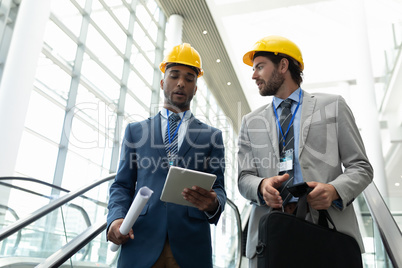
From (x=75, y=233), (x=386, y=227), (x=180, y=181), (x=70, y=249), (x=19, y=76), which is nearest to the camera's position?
(x=180, y=181)

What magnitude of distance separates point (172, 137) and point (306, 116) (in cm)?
83

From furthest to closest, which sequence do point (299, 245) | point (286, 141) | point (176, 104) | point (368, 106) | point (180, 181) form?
point (368, 106)
point (176, 104)
point (286, 141)
point (180, 181)
point (299, 245)

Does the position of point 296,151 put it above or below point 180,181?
above

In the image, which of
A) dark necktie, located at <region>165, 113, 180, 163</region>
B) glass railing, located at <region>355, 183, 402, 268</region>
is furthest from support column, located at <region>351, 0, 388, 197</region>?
dark necktie, located at <region>165, 113, 180, 163</region>

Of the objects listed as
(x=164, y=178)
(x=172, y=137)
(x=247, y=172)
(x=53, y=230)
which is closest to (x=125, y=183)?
(x=164, y=178)

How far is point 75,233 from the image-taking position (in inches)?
169

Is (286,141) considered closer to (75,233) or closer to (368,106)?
(75,233)

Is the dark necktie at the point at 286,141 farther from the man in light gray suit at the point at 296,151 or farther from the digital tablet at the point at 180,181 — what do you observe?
the digital tablet at the point at 180,181

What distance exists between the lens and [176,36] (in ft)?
45.3

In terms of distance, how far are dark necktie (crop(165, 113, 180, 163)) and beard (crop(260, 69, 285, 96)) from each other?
60cm

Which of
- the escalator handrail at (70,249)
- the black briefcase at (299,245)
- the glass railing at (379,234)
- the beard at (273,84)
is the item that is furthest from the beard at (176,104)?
the glass railing at (379,234)

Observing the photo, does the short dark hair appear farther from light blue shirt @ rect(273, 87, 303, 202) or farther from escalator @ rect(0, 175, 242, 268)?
escalator @ rect(0, 175, 242, 268)

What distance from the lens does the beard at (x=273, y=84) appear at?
8.33 ft

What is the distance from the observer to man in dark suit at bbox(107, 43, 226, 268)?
2.06 meters
